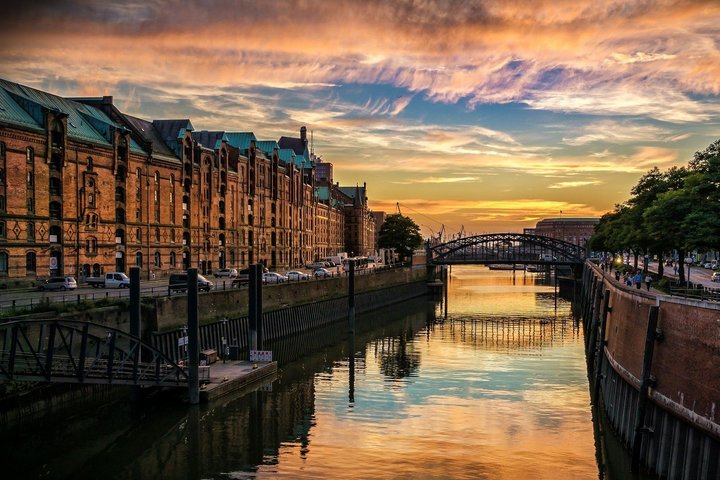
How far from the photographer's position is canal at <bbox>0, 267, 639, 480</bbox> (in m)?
28.7

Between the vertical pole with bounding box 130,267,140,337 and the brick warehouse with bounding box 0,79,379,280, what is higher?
the brick warehouse with bounding box 0,79,379,280

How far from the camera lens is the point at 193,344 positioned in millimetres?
36062

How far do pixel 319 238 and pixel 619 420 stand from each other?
11689 centimetres

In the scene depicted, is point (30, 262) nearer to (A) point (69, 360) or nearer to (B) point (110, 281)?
(B) point (110, 281)

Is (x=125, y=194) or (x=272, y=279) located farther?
(x=272, y=279)

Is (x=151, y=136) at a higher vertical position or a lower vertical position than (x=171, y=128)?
lower

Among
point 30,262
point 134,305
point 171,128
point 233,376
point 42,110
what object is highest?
point 171,128

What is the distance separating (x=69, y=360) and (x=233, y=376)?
964 cm

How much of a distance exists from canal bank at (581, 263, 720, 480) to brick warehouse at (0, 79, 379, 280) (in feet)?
152

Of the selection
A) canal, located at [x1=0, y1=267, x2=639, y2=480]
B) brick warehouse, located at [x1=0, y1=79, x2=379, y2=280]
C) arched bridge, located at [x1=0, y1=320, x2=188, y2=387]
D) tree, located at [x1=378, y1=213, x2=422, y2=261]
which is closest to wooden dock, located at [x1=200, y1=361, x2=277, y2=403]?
canal, located at [x1=0, y1=267, x2=639, y2=480]

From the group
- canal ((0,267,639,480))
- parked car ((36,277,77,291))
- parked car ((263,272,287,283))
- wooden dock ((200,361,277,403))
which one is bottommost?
canal ((0,267,639,480))

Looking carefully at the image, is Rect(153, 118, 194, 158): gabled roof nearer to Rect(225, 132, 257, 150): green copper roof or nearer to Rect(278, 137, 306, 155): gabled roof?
Rect(225, 132, 257, 150): green copper roof

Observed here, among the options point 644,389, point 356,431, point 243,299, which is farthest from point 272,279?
point 644,389

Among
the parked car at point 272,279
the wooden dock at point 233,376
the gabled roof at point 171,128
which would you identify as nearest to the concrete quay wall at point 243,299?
the parked car at point 272,279
